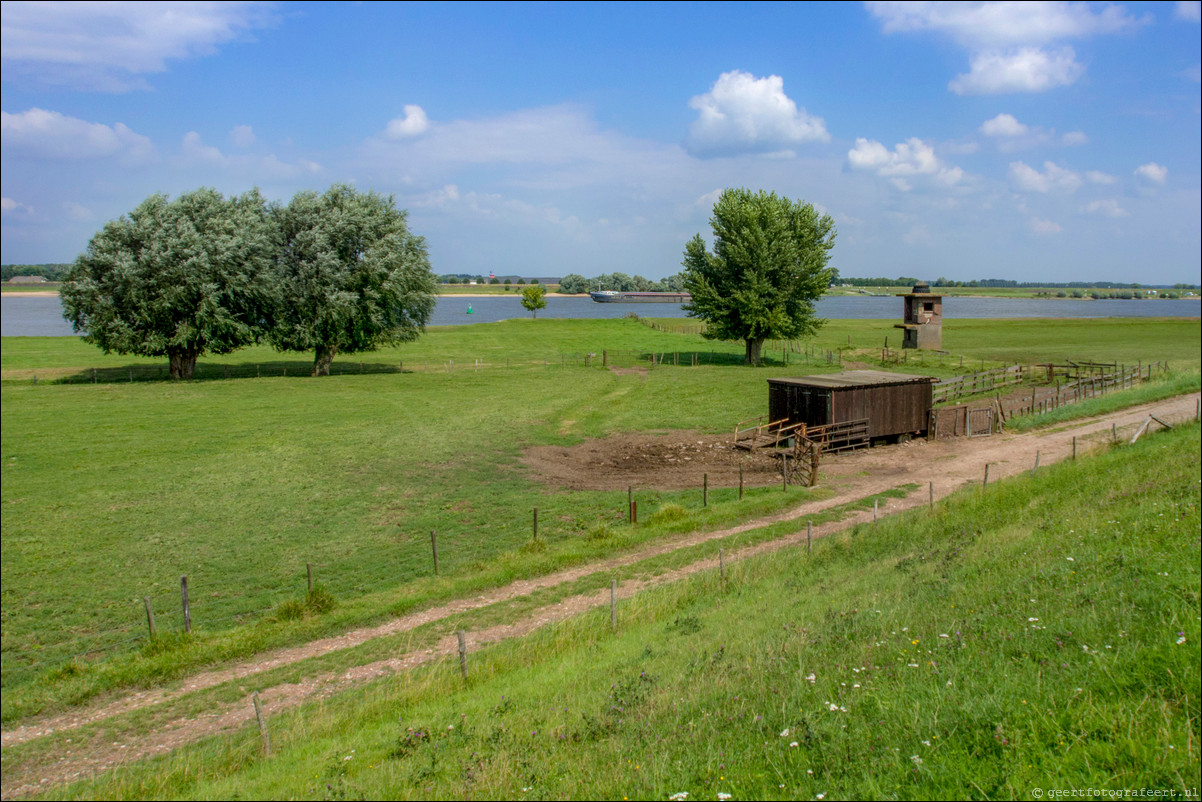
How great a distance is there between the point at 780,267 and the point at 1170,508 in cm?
5540

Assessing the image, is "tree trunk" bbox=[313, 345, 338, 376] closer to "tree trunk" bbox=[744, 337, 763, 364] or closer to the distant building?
"tree trunk" bbox=[744, 337, 763, 364]

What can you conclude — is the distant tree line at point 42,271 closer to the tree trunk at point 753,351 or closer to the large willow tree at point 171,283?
the large willow tree at point 171,283

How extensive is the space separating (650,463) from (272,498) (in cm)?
1545

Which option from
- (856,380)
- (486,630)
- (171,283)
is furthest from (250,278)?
(486,630)

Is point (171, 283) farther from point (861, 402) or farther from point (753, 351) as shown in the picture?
point (861, 402)

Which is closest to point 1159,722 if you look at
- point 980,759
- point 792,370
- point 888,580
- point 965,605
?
point 980,759

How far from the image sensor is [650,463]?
33.8 metres

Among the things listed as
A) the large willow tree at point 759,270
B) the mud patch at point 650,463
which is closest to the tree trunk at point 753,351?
the large willow tree at point 759,270

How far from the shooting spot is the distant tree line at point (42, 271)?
5585cm

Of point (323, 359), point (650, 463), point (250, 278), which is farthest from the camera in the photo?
point (323, 359)

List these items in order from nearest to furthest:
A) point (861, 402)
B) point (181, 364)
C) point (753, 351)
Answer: point (861, 402) < point (181, 364) < point (753, 351)

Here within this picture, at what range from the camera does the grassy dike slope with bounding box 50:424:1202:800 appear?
7141 mm

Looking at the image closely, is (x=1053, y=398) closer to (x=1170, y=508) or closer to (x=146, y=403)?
(x=1170, y=508)

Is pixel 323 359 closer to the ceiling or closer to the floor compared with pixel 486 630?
closer to the ceiling
